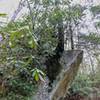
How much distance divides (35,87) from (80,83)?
119cm

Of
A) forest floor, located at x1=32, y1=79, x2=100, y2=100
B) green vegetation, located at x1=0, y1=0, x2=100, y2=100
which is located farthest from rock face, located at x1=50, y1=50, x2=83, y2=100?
green vegetation, located at x1=0, y1=0, x2=100, y2=100

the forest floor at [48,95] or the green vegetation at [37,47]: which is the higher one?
the green vegetation at [37,47]

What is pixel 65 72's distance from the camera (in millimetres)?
2859

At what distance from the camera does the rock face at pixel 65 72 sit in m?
2.75

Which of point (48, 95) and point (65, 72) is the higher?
point (65, 72)

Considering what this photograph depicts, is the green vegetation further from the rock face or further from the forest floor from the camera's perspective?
the rock face

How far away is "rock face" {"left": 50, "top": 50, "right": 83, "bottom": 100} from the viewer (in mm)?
2752

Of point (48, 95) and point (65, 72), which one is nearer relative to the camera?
point (48, 95)

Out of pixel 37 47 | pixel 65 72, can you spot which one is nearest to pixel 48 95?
pixel 65 72

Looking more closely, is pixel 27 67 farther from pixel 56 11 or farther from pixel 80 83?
pixel 80 83

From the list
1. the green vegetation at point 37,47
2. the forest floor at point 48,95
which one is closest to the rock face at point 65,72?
the forest floor at point 48,95

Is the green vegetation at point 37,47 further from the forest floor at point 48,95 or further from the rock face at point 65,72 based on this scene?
the rock face at point 65,72

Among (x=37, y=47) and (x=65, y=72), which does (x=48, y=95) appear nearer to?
(x=65, y=72)

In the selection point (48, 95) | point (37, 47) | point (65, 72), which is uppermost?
point (37, 47)
